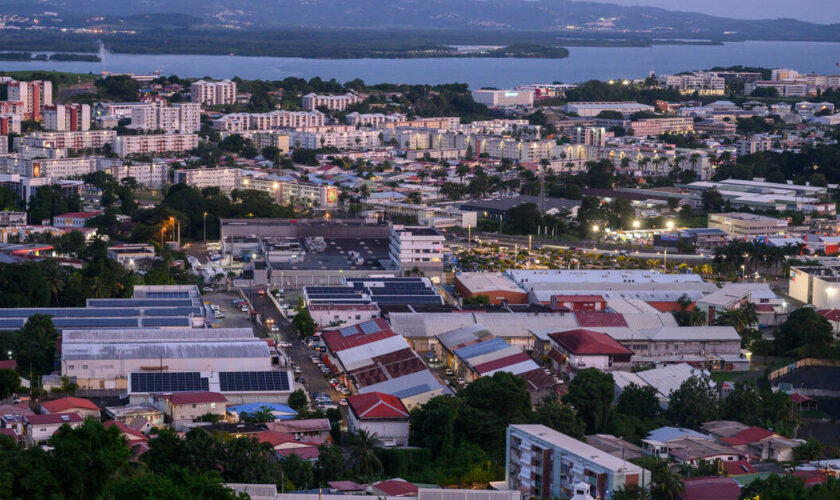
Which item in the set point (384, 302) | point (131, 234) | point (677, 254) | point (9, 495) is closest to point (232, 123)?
point (131, 234)

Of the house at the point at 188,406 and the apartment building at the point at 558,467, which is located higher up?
the apartment building at the point at 558,467

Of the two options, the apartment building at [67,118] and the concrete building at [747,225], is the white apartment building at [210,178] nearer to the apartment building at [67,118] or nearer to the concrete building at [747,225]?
the apartment building at [67,118]

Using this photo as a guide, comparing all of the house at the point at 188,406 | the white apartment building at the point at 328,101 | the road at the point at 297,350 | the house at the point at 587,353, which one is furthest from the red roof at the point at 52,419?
the white apartment building at the point at 328,101

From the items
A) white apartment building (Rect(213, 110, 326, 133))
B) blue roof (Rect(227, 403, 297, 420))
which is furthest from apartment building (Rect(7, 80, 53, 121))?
blue roof (Rect(227, 403, 297, 420))

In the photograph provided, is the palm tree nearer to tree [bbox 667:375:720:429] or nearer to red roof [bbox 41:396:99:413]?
red roof [bbox 41:396:99:413]

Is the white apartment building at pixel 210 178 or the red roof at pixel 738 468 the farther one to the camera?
the white apartment building at pixel 210 178

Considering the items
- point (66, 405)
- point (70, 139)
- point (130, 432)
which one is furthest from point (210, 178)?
point (130, 432)
